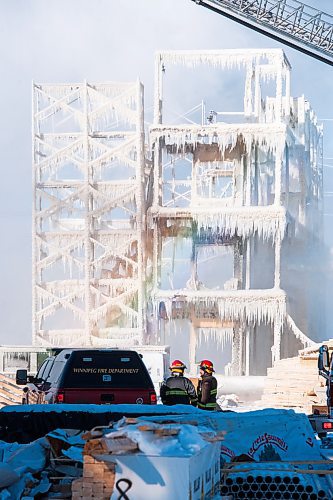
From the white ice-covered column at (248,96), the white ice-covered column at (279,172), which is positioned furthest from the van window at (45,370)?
the white ice-covered column at (248,96)

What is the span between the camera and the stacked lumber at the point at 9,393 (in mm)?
31355

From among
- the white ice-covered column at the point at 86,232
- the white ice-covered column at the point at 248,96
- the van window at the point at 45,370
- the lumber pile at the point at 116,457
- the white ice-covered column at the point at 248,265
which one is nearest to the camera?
the lumber pile at the point at 116,457

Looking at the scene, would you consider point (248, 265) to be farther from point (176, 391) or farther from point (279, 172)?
point (176, 391)

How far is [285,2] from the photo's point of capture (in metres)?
36.3

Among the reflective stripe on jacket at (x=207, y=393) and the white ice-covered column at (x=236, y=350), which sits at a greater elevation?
the reflective stripe on jacket at (x=207, y=393)

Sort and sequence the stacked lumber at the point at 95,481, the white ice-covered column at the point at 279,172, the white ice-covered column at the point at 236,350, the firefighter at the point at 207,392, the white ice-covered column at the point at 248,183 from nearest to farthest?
the stacked lumber at the point at 95,481 → the firefighter at the point at 207,392 → the white ice-covered column at the point at 279,172 → the white ice-covered column at the point at 248,183 → the white ice-covered column at the point at 236,350

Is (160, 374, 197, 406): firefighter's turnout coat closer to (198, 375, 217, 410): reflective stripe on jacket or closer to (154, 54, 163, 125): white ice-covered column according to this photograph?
(198, 375, 217, 410): reflective stripe on jacket

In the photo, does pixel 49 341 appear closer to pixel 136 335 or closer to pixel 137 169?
pixel 136 335

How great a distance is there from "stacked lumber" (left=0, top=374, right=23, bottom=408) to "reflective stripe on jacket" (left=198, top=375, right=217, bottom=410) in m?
16.5

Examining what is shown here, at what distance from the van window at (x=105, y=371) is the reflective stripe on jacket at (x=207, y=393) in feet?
6.12

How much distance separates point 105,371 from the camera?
17.2m

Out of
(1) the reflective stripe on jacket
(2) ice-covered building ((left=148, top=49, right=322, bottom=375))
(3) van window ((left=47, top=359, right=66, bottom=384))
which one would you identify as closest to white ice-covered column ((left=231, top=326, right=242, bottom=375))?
(2) ice-covered building ((left=148, top=49, right=322, bottom=375))

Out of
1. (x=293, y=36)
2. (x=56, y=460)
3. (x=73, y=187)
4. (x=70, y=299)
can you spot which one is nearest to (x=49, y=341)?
(x=70, y=299)

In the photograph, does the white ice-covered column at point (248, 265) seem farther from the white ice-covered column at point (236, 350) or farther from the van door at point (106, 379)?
the van door at point (106, 379)
